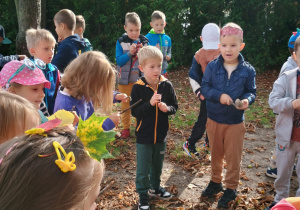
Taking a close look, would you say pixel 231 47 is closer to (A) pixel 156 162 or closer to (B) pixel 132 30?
(A) pixel 156 162

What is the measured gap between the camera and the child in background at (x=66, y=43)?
4602mm

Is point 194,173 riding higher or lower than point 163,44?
lower

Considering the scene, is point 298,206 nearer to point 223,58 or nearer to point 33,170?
point 33,170

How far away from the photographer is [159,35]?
247 inches

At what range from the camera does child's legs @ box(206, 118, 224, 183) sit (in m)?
3.53

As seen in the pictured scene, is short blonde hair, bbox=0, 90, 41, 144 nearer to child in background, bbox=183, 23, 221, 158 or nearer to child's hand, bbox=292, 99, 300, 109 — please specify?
child's hand, bbox=292, 99, 300, 109

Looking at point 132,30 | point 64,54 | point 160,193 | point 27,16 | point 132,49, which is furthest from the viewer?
point 27,16

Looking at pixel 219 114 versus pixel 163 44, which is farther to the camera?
pixel 163 44

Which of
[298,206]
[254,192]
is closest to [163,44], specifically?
[254,192]

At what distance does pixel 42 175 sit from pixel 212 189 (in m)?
3.04

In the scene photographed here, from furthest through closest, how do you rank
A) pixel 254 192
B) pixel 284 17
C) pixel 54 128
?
pixel 284 17
pixel 254 192
pixel 54 128

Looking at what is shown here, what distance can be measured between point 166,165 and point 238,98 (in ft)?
5.89

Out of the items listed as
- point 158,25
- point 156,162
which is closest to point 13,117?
point 156,162

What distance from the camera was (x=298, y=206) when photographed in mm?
1659
